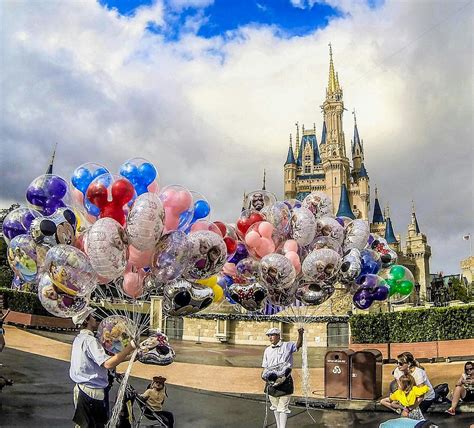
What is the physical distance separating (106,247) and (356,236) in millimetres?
5794

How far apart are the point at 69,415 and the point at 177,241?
158 inches

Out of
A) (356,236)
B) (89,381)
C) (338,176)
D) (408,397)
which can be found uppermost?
(338,176)

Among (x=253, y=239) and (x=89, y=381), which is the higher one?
(x=253, y=239)

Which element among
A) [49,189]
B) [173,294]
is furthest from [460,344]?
[49,189]

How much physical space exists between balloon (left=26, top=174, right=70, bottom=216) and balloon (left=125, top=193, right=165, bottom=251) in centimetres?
218

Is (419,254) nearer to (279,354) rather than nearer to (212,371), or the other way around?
(212,371)

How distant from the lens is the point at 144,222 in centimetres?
630

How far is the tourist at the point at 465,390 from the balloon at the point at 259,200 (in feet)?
16.5

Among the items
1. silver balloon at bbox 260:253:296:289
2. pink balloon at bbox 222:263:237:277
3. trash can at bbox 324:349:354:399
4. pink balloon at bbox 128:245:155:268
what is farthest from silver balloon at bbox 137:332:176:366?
trash can at bbox 324:349:354:399

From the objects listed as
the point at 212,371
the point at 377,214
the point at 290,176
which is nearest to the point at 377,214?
the point at 377,214

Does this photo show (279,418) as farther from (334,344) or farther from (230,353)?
(334,344)

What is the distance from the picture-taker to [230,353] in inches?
897

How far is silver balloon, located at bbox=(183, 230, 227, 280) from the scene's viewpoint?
23.4ft

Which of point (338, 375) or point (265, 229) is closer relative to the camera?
point (265, 229)
